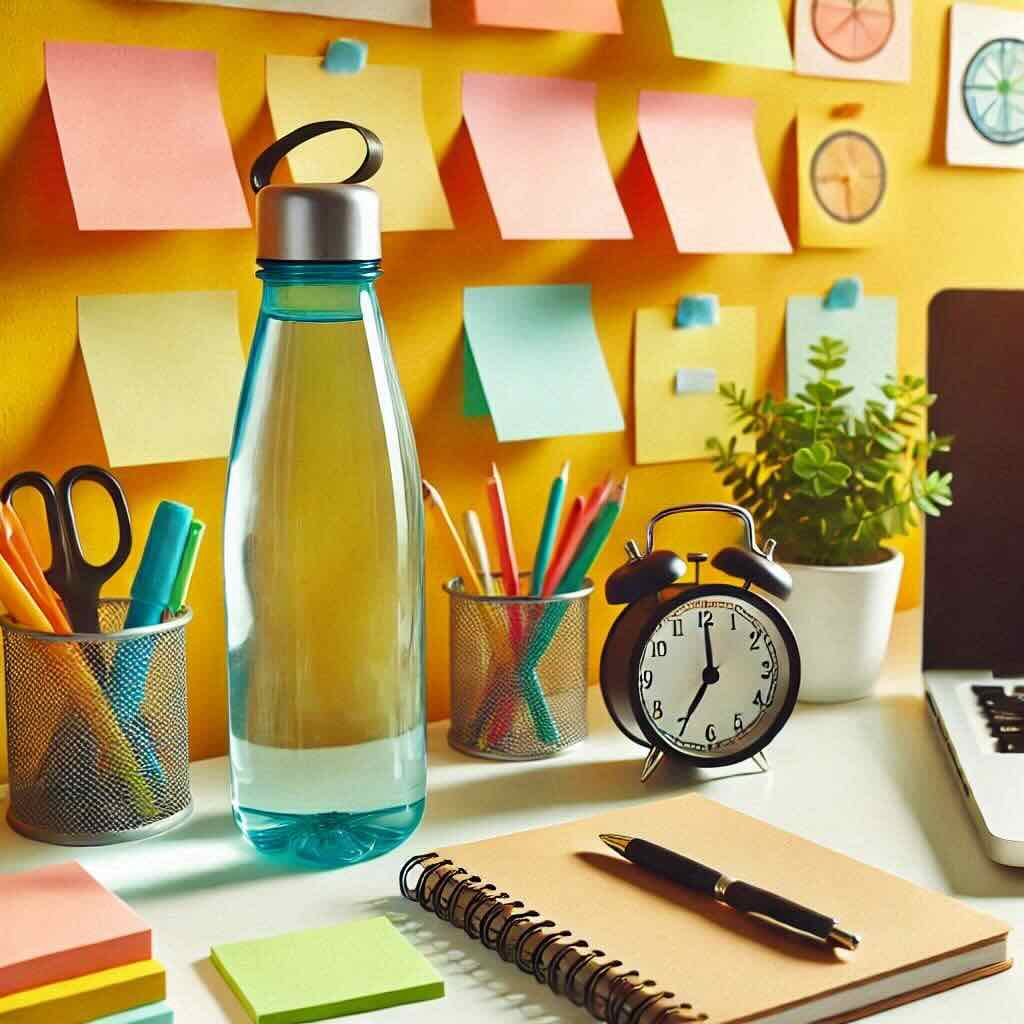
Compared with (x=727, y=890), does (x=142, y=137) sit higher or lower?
higher

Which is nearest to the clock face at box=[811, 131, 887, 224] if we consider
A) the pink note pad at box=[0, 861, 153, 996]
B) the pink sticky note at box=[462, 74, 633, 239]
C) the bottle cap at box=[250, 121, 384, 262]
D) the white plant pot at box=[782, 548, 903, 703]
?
the pink sticky note at box=[462, 74, 633, 239]

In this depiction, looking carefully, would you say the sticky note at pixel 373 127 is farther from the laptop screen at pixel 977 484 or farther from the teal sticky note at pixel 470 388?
the laptop screen at pixel 977 484

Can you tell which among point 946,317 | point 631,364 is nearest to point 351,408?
point 631,364

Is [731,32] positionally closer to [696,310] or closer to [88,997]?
[696,310]

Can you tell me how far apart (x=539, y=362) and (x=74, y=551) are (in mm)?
363

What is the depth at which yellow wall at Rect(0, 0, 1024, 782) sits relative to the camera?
0.77 m

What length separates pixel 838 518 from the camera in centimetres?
97

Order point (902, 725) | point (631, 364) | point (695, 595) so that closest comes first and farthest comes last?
point (695, 595) → point (902, 725) → point (631, 364)

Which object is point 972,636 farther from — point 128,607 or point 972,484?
point 128,607

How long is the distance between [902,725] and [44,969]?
1.97ft

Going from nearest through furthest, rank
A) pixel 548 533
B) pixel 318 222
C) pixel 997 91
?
pixel 318 222, pixel 548 533, pixel 997 91

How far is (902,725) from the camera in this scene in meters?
0.93

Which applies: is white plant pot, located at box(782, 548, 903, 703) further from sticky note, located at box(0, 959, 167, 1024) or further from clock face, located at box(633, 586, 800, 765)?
sticky note, located at box(0, 959, 167, 1024)

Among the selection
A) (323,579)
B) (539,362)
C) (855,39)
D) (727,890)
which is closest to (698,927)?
(727,890)
